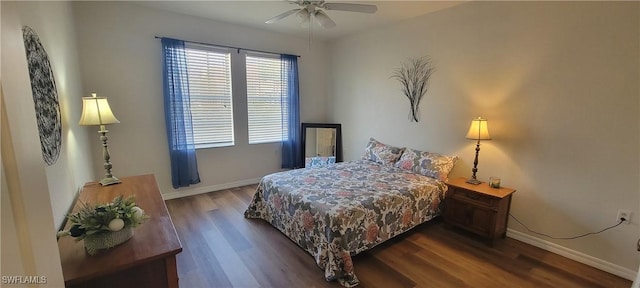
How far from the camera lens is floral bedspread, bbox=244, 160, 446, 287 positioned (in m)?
2.12

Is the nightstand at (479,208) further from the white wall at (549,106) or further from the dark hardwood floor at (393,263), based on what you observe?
the white wall at (549,106)

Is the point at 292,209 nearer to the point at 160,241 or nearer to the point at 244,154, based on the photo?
the point at 160,241

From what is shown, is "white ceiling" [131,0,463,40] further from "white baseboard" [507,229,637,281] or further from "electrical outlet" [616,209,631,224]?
"white baseboard" [507,229,637,281]

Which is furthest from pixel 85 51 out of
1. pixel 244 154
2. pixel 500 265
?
pixel 500 265

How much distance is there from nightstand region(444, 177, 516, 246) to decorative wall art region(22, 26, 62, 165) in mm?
3240

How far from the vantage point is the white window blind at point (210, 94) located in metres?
3.66

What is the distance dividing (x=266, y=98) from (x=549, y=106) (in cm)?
360

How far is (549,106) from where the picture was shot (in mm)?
2443

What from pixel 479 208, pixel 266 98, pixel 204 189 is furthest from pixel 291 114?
pixel 479 208

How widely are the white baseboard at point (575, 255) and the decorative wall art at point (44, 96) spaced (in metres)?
3.84

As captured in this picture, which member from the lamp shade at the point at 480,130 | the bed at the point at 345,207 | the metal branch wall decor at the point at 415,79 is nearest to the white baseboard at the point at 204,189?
the bed at the point at 345,207

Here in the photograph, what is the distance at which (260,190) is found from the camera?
3094mm

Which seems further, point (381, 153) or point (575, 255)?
point (381, 153)

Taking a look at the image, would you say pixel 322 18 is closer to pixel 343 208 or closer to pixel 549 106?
pixel 343 208
